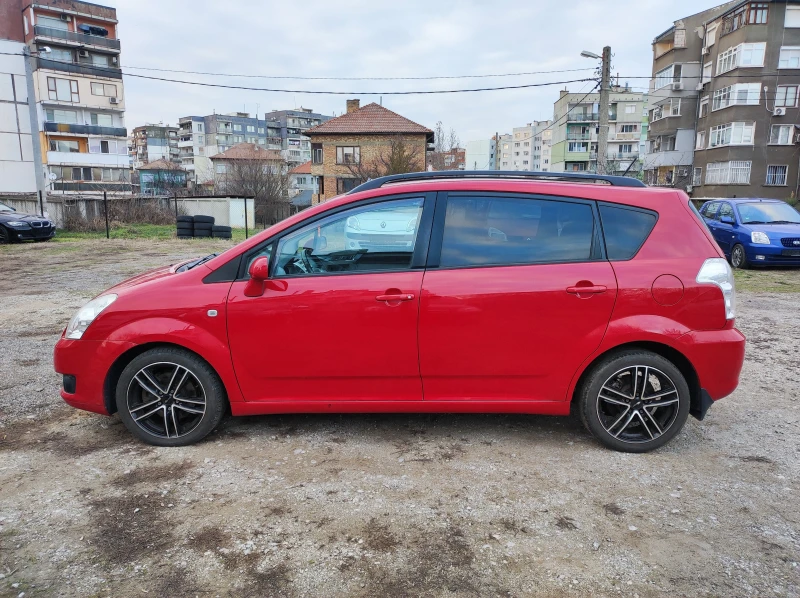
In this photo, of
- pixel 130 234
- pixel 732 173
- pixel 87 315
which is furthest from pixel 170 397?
pixel 732 173

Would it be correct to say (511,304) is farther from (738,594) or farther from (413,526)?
(738,594)

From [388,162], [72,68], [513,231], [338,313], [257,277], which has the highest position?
[72,68]

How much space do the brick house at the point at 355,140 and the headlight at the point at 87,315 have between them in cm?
4575

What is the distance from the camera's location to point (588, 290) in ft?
11.4

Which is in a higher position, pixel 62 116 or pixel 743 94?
pixel 62 116

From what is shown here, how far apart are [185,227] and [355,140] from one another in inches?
1206

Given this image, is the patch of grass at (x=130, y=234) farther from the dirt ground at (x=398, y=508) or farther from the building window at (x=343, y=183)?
the building window at (x=343, y=183)

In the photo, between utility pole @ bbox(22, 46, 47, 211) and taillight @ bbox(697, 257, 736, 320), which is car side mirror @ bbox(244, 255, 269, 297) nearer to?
taillight @ bbox(697, 257, 736, 320)

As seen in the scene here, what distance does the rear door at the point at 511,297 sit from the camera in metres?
3.49

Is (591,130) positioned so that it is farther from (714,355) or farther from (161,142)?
(161,142)

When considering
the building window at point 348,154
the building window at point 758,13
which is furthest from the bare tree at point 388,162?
the building window at point 758,13

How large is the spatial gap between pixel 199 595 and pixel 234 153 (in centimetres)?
7830

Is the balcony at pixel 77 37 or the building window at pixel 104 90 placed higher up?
the balcony at pixel 77 37

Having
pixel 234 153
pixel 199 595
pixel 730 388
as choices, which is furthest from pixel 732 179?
pixel 234 153
